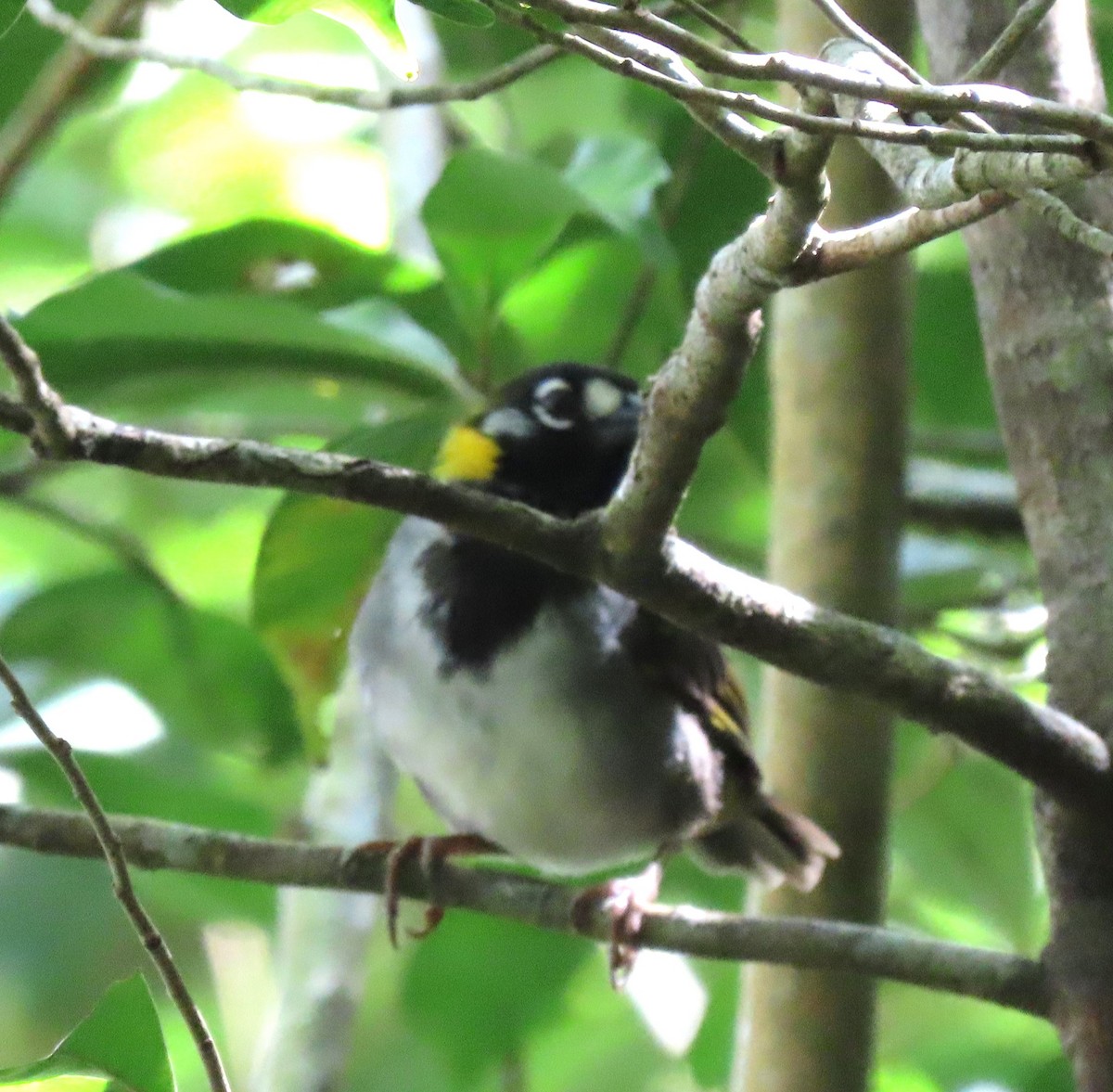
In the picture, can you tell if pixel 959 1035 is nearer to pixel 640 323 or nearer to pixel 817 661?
pixel 640 323

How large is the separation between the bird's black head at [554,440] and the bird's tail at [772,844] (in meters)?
0.45

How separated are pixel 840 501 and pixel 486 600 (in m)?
0.44

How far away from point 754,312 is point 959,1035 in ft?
5.70

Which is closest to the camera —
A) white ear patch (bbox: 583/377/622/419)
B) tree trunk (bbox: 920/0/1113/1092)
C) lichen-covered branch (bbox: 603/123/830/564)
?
lichen-covered branch (bbox: 603/123/830/564)

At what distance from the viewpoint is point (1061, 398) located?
1.39 meters

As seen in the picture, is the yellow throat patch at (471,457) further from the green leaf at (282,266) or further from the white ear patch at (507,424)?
the green leaf at (282,266)

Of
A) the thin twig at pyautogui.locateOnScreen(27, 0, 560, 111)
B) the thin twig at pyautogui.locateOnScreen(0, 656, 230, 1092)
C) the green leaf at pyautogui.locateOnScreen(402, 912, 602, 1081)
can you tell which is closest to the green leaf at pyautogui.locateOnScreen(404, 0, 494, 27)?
the thin twig at pyautogui.locateOnScreen(27, 0, 560, 111)

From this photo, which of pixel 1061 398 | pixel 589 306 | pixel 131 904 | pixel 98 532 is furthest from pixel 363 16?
pixel 98 532

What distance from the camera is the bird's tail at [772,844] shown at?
1.79m

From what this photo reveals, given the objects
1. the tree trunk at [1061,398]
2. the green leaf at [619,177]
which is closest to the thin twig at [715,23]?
the tree trunk at [1061,398]

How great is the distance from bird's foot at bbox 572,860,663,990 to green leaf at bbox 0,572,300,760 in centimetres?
67

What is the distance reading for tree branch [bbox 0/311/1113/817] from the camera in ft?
2.85

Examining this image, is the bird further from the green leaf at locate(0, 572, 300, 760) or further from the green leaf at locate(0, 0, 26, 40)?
the green leaf at locate(0, 0, 26, 40)

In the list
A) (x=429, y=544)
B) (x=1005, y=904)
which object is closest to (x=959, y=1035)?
(x=1005, y=904)
